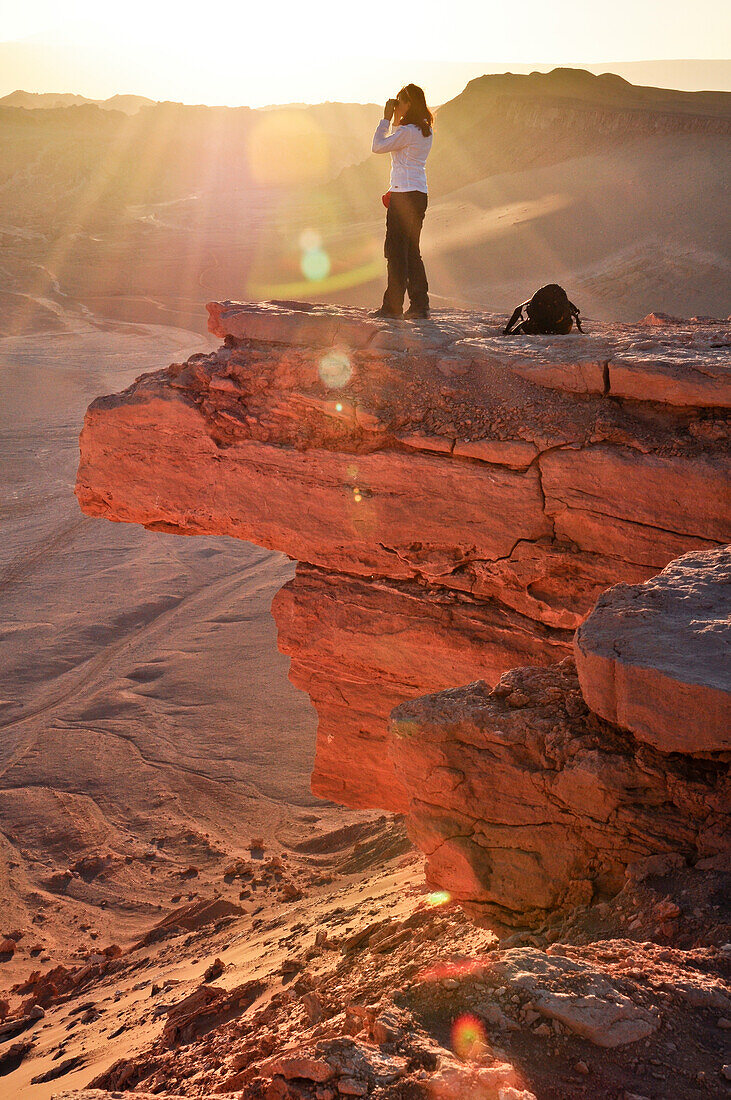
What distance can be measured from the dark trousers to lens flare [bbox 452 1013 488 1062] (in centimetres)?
470

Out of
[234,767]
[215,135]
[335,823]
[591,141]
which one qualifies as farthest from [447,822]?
[215,135]

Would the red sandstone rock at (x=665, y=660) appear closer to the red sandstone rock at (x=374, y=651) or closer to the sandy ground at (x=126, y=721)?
the red sandstone rock at (x=374, y=651)

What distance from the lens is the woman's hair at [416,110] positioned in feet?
18.1

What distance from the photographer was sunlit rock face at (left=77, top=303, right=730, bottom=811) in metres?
4.58

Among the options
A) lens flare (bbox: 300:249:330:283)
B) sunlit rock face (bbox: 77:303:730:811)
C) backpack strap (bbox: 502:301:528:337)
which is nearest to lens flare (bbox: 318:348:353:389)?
sunlit rock face (bbox: 77:303:730:811)

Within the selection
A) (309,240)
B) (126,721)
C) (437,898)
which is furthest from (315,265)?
(437,898)

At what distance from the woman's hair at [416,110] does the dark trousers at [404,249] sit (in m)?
0.44

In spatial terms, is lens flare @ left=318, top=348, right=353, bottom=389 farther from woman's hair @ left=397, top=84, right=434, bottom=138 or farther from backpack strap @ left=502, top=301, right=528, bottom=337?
woman's hair @ left=397, top=84, right=434, bottom=138

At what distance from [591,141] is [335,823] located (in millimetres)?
31623

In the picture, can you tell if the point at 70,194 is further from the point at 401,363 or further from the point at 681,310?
the point at 401,363

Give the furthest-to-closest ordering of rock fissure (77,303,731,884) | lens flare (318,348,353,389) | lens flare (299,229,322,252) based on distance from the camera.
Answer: lens flare (299,229,322,252), lens flare (318,348,353,389), rock fissure (77,303,731,884)

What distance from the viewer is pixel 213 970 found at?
209 inches

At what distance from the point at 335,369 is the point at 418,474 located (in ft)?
3.04

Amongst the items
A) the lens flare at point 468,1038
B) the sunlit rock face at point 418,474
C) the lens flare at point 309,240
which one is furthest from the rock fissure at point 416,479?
the lens flare at point 309,240
